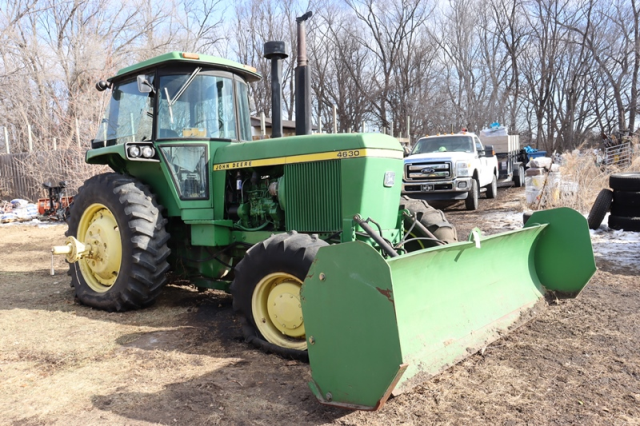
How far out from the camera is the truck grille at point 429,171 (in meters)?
12.5

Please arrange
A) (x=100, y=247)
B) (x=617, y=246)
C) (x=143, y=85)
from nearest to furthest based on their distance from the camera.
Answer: (x=143, y=85), (x=100, y=247), (x=617, y=246)

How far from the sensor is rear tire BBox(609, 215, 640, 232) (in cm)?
783

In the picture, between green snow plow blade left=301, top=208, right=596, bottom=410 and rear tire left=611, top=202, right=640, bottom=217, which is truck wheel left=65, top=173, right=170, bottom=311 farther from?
rear tire left=611, top=202, right=640, bottom=217

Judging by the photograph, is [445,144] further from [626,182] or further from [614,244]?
[614,244]

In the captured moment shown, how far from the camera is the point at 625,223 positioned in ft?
26.1

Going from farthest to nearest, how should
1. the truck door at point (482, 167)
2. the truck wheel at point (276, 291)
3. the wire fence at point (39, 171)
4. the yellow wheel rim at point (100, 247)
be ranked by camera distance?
the wire fence at point (39, 171), the truck door at point (482, 167), the yellow wheel rim at point (100, 247), the truck wheel at point (276, 291)

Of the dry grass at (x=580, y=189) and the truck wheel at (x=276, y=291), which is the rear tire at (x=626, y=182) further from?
the truck wheel at (x=276, y=291)

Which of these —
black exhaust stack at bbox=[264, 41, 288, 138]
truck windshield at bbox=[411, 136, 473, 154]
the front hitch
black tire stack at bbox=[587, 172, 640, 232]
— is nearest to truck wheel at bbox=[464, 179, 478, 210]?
truck windshield at bbox=[411, 136, 473, 154]

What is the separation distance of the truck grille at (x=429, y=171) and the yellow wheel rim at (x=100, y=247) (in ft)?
28.0

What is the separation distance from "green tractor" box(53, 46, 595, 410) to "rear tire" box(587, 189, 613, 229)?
4284mm

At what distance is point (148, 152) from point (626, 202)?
688cm

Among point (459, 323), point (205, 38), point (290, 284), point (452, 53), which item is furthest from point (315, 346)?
point (452, 53)

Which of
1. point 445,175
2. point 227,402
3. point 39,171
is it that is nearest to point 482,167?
point 445,175

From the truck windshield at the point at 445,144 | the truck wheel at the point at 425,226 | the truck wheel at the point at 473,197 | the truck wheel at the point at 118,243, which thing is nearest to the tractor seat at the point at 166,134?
the truck wheel at the point at 118,243
